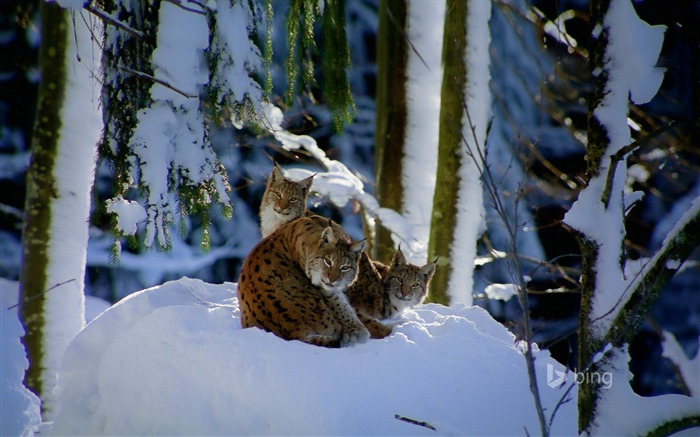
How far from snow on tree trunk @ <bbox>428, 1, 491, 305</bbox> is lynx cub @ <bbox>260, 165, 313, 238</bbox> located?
1.31m

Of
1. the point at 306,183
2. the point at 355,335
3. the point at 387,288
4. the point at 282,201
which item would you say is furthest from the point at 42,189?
the point at 387,288

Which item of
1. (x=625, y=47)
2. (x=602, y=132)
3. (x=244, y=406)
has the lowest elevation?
(x=244, y=406)

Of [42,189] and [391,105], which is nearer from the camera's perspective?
[42,189]

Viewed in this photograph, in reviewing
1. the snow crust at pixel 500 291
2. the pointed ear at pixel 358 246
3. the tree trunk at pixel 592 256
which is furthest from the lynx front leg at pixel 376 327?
the snow crust at pixel 500 291

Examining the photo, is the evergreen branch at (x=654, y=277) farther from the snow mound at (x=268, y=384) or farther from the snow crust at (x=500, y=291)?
the snow crust at (x=500, y=291)

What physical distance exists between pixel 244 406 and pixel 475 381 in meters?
1.22

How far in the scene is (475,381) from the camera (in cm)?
332

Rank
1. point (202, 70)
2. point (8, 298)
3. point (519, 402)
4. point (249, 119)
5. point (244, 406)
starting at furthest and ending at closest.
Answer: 1. point (8, 298)
2. point (249, 119)
3. point (202, 70)
4. point (519, 402)
5. point (244, 406)

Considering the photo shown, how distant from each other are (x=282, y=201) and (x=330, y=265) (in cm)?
160

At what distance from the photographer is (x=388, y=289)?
185 inches

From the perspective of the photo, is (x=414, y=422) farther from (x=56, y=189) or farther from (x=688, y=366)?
(x=56, y=189)

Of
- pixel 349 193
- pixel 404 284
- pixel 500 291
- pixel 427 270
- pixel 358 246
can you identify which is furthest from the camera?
pixel 500 291

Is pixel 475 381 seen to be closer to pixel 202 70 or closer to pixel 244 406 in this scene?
pixel 244 406

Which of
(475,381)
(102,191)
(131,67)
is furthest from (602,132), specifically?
(102,191)
